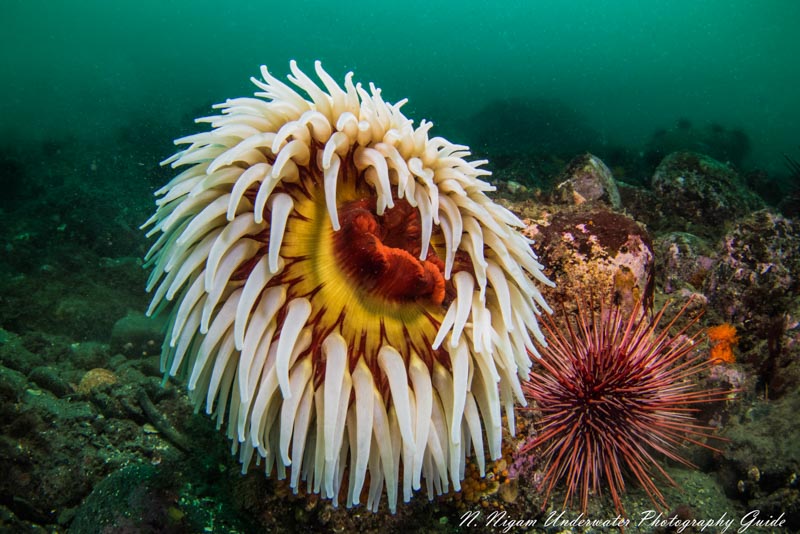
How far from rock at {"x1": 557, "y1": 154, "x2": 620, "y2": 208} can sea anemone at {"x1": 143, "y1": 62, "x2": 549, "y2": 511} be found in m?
3.64

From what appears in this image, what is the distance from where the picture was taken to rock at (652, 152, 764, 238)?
837cm

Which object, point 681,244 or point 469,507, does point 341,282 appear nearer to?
point 469,507

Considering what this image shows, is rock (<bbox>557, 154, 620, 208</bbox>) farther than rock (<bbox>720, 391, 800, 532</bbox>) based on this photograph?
Yes

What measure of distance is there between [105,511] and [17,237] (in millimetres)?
10989

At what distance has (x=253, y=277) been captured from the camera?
8.11ft

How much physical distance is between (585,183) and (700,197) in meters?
3.60

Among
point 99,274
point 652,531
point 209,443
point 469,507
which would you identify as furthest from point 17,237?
point 652,531

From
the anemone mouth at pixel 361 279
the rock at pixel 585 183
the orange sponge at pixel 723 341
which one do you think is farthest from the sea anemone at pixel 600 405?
the rock at pixel 585 183

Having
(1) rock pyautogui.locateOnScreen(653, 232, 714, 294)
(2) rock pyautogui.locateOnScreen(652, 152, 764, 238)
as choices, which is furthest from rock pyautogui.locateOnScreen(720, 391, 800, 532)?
(2) rock pyautogui.locateOnScreen(652, 152, 764, 238)

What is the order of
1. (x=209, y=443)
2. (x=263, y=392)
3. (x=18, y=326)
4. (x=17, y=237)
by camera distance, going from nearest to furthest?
(x=263, y=392)
(x=209, y=443)
(x=18, y=326)
(x=17, y=237)

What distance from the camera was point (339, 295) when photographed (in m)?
2.87

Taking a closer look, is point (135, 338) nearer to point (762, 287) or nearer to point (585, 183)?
point (585, 183)

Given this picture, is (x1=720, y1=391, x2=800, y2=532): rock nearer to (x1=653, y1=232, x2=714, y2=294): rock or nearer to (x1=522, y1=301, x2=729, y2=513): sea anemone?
(x1=522, y1=301, x2=729, y2=513): sea anemone

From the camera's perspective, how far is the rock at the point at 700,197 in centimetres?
837
